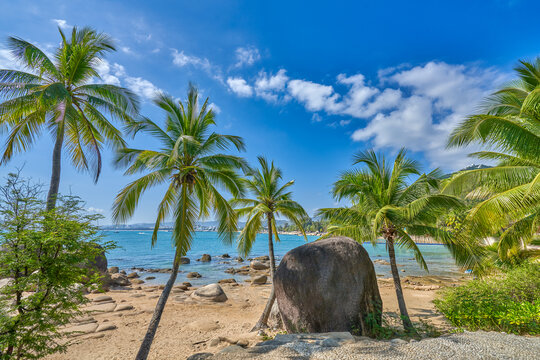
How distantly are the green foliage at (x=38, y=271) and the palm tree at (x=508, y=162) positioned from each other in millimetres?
10822

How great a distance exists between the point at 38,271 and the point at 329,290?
679 centimetres

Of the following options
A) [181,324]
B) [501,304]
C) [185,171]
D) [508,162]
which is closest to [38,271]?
[185,171]

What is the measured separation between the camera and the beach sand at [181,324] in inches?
328

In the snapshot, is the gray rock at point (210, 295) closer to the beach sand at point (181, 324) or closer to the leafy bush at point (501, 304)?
the beach sand at point (181, 324)

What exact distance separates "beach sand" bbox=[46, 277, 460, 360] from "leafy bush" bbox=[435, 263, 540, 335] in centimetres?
230

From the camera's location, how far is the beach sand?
8.34 m

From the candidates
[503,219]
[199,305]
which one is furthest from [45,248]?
[503,219]

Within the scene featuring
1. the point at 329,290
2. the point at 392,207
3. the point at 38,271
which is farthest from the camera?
the point at 392,207

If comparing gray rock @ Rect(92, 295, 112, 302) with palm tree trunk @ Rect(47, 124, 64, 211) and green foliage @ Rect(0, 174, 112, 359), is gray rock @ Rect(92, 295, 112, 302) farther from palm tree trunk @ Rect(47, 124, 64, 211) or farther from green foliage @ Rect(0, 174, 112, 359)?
green foliage @ Rect(0, 174, 112, 359)

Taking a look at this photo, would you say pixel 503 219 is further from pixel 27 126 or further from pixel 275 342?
pixel 27 126

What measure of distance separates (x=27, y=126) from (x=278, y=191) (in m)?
10.4

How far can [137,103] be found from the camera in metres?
10.6

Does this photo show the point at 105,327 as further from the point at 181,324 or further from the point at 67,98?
the point at 67,98

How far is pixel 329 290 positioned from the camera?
7.27 meters
